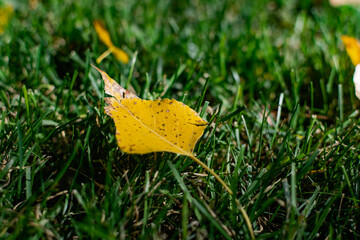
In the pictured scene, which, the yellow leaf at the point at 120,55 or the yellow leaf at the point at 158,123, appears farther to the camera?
the yellow leaf at the point at 120,55

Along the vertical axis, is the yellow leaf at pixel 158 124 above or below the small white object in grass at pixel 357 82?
below

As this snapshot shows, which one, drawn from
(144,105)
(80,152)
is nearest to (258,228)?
(144,105)

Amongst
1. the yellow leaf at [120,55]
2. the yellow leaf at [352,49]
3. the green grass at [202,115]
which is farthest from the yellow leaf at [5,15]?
the yellow leaf at [352,49]

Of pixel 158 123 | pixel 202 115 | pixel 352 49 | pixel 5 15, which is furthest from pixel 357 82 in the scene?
pixel 5 15

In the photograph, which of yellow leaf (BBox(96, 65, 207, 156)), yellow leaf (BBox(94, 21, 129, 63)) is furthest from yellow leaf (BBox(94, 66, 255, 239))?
yellow leaf (BBox(94, 21, 129, 63))

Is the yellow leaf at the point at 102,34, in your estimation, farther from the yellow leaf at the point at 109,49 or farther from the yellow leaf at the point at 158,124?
the yellow leaf at the point at 158,124

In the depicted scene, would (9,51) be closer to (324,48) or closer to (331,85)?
(331,85)

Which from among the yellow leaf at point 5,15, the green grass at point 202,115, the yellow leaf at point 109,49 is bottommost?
the green grass at point 202,115
